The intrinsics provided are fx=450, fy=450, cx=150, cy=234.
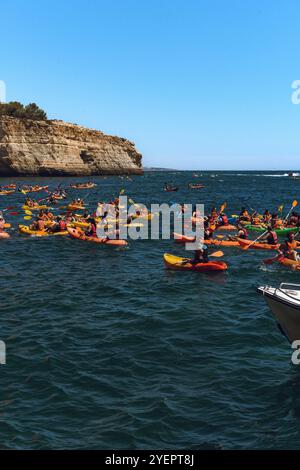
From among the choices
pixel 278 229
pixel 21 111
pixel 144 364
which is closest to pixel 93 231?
pixel 278 229

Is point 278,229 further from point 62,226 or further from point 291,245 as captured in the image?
point 62,226

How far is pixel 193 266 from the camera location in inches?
846

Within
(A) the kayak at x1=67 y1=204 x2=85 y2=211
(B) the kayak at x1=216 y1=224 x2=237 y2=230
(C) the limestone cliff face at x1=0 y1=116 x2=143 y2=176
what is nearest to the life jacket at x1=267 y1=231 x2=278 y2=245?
(B) the kayak at x1=216 y1=224 x2=237 y2=230

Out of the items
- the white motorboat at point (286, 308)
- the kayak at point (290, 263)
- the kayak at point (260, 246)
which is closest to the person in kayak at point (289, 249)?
the kayak at point (290, 263)

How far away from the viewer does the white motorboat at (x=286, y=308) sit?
36.3ft

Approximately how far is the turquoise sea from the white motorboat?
0.99 meters

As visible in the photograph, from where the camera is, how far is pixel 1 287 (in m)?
18.8

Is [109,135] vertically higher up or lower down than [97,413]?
higher up

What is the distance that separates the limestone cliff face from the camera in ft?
296

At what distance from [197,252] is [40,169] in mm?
79399

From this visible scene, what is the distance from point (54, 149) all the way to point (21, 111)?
16.8m

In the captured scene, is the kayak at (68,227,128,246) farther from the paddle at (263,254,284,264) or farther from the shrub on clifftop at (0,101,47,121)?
the shrub on clifftop at (0,101,47,121)
